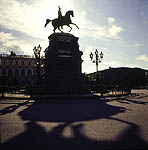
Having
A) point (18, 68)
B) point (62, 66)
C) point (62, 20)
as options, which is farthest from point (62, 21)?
point (18, 68)

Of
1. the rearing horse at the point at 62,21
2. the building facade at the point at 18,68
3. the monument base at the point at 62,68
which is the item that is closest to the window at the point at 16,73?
the building facade at the point at 18,68

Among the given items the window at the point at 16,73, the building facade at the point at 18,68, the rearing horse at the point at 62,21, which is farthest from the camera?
the window at the point at 16,73

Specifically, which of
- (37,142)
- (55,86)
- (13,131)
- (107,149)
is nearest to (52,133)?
(37,142)

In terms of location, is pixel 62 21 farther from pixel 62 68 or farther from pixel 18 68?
pixel 18 68

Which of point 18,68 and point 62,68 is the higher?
point 18,68

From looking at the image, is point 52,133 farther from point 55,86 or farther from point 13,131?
point 55,86

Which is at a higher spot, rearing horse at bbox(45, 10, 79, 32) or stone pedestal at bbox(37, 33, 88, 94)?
rearing horse at bbox(45, 10, 79, 32)

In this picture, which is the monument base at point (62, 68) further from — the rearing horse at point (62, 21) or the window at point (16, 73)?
the window at point (16, 73)

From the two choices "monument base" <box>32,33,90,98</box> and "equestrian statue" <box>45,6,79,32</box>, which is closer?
"monument base" <box>32,33,90,98</box>

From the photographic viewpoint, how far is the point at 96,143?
3654mm

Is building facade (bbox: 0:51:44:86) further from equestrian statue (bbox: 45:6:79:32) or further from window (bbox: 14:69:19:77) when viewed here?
equestrian statue (bbox: 45:6:79:32)

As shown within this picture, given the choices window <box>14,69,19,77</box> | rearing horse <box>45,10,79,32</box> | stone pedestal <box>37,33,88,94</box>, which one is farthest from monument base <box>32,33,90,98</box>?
window <box>14,69,19,77</box>

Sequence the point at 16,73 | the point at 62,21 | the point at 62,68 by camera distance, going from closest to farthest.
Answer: the point at 62,68, the point at 62,21, the point at 16,73

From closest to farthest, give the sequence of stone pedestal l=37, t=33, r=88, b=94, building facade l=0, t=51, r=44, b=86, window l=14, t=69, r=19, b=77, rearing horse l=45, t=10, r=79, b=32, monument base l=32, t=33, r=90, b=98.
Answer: monument base l=32, t=33, r=90, b=98
stone pedestal l=37, t=33, r=88, b=94
rearing horse l=45, t=10, r=79, b=32
building facade l=0, t=51, r=44, b=86
window l=14, t=69, r=19, b=77
